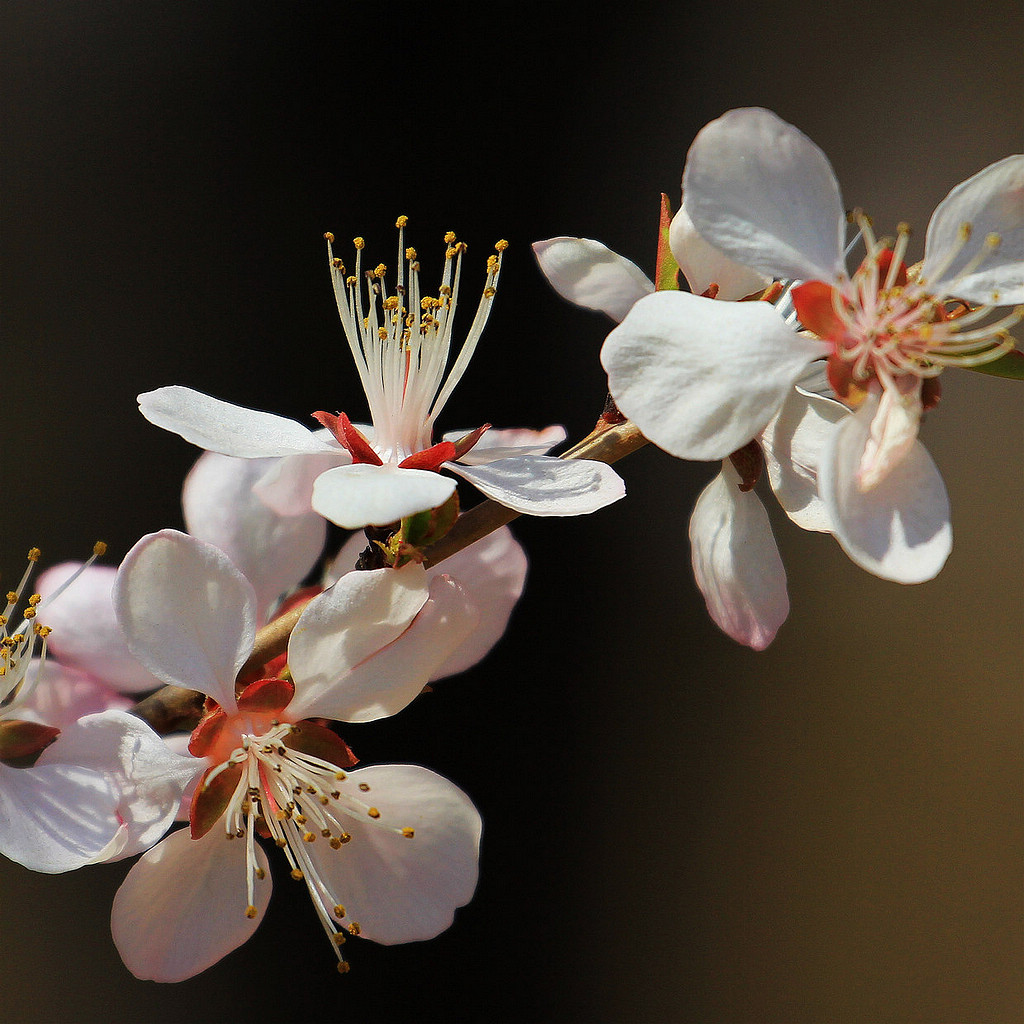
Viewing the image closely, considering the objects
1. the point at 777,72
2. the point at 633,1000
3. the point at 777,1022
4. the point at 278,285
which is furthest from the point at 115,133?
the point at 777,1022

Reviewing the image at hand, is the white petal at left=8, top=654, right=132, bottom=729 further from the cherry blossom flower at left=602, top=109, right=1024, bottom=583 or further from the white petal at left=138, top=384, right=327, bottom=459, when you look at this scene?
the cherry blossom flower at left=602, top=109, right=1024, bottom=583

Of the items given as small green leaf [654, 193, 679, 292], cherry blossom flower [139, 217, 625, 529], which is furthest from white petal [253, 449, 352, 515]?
small green leaf [654, 193, 679, 292]

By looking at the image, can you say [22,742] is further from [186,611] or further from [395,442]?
[395,442]

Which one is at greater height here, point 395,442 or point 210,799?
point 395,442

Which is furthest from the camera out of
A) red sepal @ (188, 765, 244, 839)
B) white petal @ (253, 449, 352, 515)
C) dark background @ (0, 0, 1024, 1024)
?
dark background @ (0, 0, 1024, 1024)

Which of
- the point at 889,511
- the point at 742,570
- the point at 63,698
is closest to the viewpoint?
the point at 889,511

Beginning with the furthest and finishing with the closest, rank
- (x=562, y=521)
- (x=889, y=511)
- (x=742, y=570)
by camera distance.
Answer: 1. (x=562, y=521)
2. (x=742, y=570)
3. (x=889, y=511)

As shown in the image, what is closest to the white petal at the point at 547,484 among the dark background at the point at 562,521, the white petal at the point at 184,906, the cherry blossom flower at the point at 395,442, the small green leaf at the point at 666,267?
the cherry blossom flower at the point at 395,442

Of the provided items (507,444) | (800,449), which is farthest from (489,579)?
(800,449)
